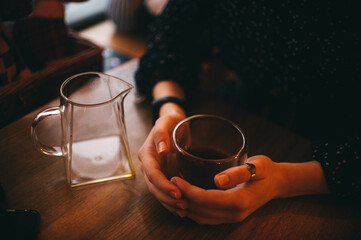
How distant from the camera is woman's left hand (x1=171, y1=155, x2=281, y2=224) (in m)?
0.41

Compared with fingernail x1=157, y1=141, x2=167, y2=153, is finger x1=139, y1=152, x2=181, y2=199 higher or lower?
lower

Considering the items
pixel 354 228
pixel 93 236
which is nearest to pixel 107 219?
pixel 93 236

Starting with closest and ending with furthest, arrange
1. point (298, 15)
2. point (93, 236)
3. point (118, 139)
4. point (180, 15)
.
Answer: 1. point (93, 236)
2. point (118, 139)
3. point (298, 15)
4. point (180, 15)

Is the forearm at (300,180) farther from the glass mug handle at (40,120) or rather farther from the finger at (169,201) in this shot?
the glass mug handle at (40,120)

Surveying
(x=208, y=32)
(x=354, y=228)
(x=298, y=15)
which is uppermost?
(x=298, y=15)

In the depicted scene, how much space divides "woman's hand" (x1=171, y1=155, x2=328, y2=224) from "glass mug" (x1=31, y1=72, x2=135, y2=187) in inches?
6.0

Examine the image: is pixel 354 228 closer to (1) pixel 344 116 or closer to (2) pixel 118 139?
(1) pixel 344 116

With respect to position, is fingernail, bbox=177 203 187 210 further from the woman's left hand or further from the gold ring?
the gold ring

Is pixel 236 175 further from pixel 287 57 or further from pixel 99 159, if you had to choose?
pixel 287 57

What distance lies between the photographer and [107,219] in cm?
44

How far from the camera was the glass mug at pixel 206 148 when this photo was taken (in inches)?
16.1

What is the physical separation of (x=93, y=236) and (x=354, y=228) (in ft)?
1.45

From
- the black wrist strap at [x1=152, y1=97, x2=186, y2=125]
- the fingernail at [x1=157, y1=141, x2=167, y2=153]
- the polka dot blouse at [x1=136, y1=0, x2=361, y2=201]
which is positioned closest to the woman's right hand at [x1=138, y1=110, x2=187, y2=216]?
the fingernail at [x1=157, y1=141, x2=167, y2=153]

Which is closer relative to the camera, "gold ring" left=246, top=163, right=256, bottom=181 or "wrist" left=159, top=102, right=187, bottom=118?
"gold ring" left=246, top=163, right=256, bottom=181
